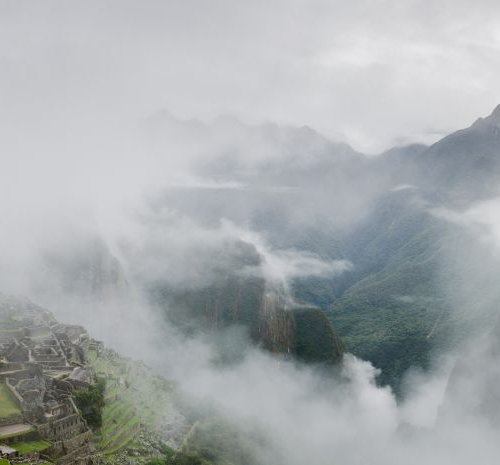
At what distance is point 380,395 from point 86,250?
105m

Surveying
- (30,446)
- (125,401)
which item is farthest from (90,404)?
(30,446)

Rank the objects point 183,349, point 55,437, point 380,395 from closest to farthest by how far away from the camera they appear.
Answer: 1. point 55,437
2. point 183,349
3. point 380,395

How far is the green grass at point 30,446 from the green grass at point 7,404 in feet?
13.1

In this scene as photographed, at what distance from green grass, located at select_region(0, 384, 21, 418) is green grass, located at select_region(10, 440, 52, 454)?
400 cm

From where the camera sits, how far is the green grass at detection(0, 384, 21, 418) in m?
58.6

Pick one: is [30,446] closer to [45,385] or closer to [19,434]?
[19,434]

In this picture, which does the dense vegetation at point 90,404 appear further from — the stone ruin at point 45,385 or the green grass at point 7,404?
the green grass at point 7,404

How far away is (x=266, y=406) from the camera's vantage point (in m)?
158

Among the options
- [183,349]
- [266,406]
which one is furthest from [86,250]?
[266,406]

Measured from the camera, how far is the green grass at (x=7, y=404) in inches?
2308

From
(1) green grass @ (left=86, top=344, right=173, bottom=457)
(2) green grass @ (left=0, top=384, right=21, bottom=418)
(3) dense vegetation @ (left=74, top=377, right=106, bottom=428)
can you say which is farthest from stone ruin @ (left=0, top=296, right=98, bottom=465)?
(1) green grass @ (left=86, top=344, right=173, bottom=457)

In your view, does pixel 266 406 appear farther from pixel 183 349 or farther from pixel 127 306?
pixel 127 306

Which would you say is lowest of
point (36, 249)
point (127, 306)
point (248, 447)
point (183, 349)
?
point (248, 447)

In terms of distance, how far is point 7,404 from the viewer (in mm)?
60750
